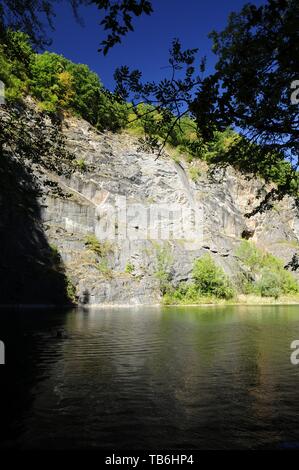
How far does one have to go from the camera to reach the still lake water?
9.84m

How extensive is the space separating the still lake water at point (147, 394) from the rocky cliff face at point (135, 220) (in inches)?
1661

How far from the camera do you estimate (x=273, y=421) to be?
438 inches

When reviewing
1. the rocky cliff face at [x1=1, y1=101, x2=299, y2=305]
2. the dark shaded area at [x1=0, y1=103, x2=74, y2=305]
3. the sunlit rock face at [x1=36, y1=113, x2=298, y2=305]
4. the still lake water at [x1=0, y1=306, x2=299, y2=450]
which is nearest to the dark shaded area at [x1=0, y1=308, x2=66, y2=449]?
the still lake water at [x1=0, y1=306, x2=299, y2=450]

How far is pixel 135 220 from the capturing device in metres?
84.8

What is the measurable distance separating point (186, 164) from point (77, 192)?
3570 centimetres

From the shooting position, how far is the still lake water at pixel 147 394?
9836 millimetres

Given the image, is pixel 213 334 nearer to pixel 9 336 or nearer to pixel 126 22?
pixel 9 336

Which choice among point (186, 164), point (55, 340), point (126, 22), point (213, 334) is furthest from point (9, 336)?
point (186, 164)

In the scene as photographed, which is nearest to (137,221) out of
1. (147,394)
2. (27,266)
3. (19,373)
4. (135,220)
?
(135,220)

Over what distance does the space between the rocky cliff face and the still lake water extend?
4218 centimetres

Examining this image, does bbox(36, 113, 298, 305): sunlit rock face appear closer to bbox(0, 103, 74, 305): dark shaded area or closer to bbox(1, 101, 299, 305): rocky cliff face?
bbox(1, 101, 299, 305): rocky cliff face

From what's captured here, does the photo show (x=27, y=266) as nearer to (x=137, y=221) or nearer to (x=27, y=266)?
(x=27, y=266)

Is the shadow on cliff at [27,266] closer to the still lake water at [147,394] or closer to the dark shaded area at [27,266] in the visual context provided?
the dark shaded area at [27,266]

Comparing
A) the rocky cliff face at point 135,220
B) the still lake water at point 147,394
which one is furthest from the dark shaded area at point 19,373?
the rocky cliff face at point 135,220
